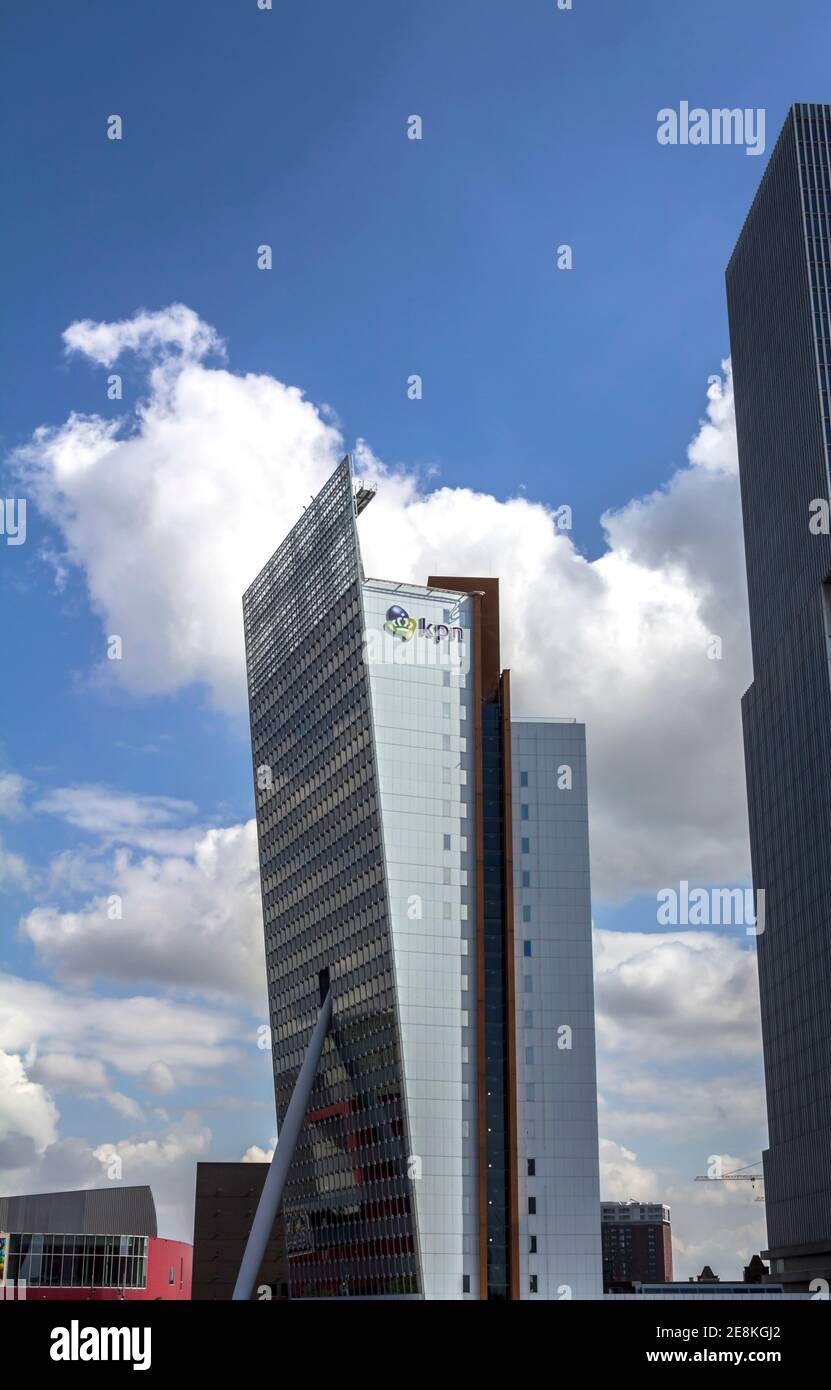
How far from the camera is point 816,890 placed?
121562 millimetres

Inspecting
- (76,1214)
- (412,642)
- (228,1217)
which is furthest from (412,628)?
(228,1217)

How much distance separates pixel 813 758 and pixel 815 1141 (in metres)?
33.0

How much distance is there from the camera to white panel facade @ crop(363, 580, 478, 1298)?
4250 inches

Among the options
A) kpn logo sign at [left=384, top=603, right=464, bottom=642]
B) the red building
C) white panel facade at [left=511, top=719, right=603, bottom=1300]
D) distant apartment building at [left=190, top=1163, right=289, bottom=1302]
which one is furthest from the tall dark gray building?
distant apartment building at [left=190, top=1163, right=289, bottom=1302]

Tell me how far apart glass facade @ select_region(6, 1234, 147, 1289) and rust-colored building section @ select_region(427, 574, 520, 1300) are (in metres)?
30.8

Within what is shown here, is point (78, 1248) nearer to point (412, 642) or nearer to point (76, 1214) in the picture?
point (76, 1214)

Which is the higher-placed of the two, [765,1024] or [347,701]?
[347,701]

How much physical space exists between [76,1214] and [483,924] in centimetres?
4124

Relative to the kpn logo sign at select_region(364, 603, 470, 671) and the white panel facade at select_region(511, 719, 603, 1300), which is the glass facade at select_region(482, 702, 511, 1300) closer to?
the white panel facade at select_region(511, 719, 603, 1300)

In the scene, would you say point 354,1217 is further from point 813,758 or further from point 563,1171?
point 813,758

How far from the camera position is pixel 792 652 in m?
126

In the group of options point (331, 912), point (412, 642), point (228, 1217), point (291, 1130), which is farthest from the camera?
point (228, 1217)

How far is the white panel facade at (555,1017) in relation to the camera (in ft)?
360

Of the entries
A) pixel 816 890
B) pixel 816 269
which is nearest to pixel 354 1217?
pixel 816 890
